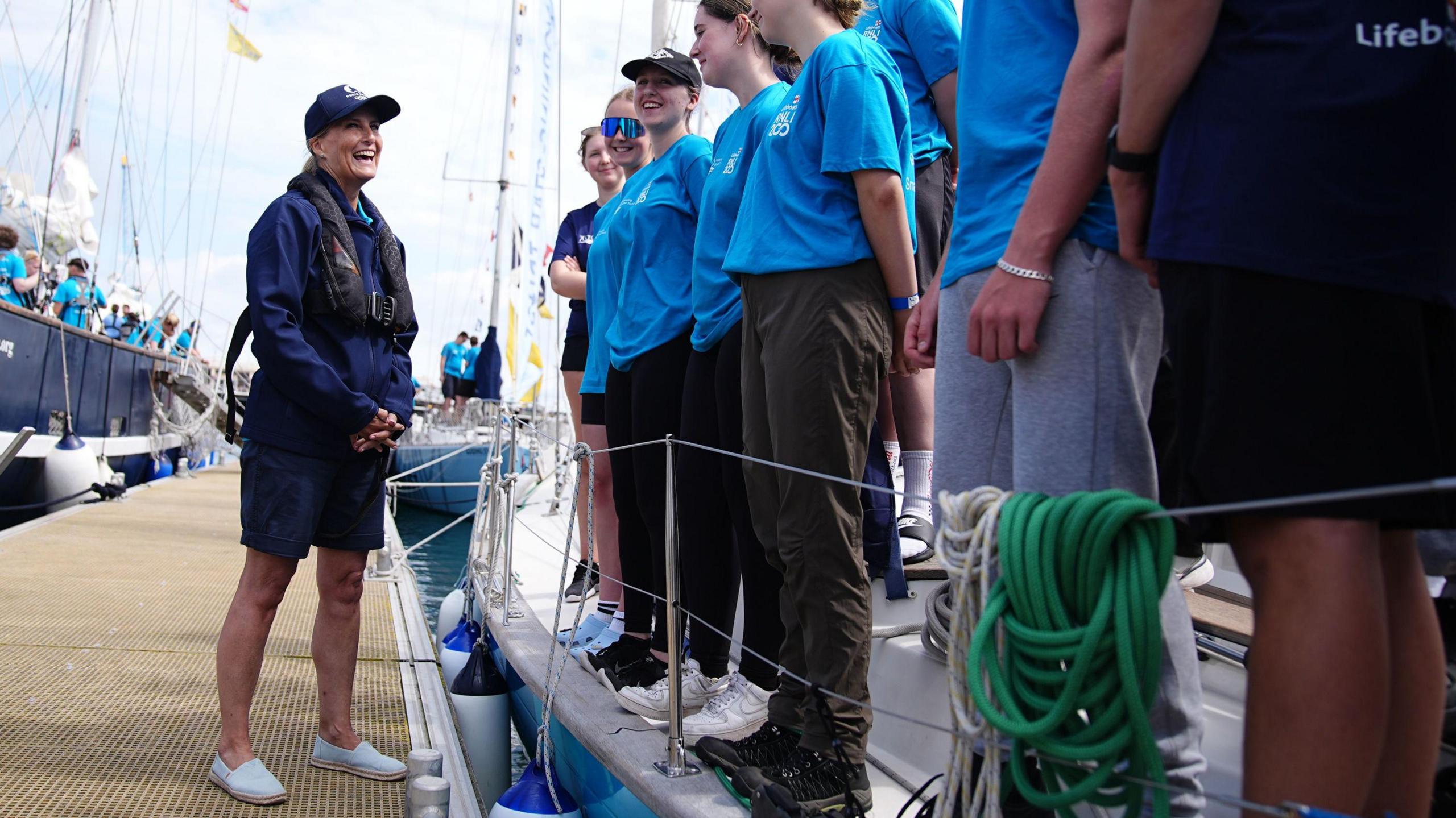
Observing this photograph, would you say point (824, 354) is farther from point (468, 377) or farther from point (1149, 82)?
point (468, 377)

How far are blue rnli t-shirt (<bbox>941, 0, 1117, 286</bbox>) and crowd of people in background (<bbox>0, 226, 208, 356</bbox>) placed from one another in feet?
34.9

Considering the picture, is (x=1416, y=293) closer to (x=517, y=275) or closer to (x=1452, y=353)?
(x=1452, y=353)

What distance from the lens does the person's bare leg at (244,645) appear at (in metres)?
2.46

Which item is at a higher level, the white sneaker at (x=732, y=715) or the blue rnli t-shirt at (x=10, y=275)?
the blue rnli t-shirt at (x=10, y=275)

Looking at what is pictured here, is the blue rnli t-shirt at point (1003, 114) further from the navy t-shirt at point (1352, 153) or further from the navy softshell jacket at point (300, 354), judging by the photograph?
the navy softshell jacket at point (300, 354)

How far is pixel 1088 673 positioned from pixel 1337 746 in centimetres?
22

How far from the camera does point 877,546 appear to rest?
243cm

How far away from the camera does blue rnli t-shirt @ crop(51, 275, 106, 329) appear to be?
12719 mm

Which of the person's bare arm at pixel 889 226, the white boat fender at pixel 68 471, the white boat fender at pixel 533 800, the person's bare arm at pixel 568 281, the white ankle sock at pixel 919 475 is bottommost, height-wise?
the white boat fender at pixel 533 800

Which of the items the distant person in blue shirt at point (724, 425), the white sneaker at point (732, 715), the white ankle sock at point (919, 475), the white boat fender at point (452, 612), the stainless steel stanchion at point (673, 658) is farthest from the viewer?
the white boat fender at point (452, 612)

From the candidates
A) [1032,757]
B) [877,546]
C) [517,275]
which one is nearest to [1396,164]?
[1032,757]

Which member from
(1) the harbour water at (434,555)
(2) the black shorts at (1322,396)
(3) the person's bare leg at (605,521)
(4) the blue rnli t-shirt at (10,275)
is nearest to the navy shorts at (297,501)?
(3) the person's bare leg at (605,521)

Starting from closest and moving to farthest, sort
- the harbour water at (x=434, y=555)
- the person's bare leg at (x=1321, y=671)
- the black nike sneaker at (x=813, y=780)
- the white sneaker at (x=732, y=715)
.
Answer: the person's bare leg at (x=1321, y=671) → the black nike sneaker at (x=813, y=780) → the white sneaker at (x=732, y=715) → the harbour water at (x=434, y=555)

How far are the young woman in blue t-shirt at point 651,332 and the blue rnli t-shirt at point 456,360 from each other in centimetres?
1689
